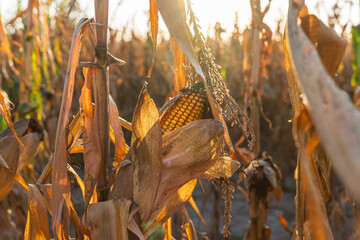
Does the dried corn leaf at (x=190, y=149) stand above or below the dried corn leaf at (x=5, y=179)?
above

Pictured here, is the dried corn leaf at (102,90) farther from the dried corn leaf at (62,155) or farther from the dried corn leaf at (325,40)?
the dried corn leaf at (325,40)

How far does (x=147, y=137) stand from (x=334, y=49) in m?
0.50

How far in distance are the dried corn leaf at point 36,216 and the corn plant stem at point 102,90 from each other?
0.82 feet

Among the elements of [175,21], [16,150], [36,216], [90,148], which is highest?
[175,21]

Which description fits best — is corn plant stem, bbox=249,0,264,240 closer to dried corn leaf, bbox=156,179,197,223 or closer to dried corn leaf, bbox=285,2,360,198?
dried corn leaf, bbox=156,179,197,223

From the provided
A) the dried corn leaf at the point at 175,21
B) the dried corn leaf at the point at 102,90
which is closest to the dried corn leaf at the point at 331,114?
the dried corn leaf at the point at 175,21

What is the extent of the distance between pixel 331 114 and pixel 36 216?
38.0 inches

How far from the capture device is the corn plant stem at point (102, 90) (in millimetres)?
975

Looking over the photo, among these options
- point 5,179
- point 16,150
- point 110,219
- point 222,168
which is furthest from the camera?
point 16,150

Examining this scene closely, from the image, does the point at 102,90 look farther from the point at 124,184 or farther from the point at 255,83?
the point at 255,83

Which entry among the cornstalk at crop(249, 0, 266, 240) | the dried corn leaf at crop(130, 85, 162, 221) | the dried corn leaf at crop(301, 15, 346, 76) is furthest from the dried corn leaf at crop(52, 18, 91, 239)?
the cornstalk at crop(249, 0, 266, 240)

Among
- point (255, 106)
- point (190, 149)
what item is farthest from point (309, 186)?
point (255, 106)

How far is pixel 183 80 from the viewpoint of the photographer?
48.9 inches

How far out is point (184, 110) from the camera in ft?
3.42
